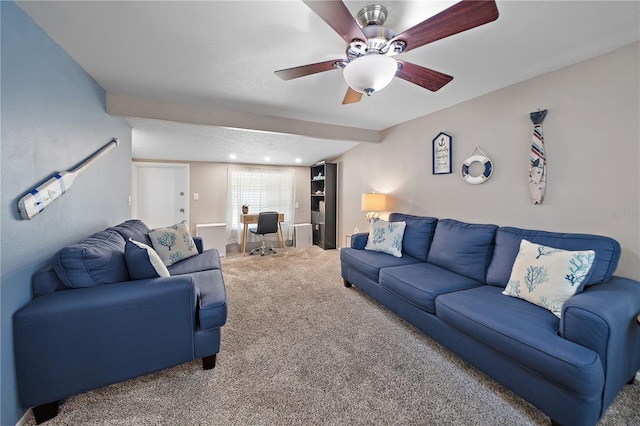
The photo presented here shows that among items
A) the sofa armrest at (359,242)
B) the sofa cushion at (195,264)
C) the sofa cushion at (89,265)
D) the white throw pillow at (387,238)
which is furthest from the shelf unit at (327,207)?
the sofa cushion at (89,265)

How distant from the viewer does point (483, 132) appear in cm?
251

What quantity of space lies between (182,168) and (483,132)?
509cm

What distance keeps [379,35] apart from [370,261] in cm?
201

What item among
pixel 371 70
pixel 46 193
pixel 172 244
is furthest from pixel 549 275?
pixel 172 244

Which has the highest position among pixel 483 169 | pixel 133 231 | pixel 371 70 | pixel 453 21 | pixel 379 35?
pixel 379 35

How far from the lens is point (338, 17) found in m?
1.12

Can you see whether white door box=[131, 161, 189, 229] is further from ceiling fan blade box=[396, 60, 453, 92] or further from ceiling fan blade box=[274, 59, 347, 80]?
ceiling fan blade box=[396, 60, 453, 92]

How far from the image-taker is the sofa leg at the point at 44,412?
1.26 m

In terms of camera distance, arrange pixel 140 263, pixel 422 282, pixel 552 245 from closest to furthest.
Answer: pixel 140 263 → pixel 552 245 → pixel 422 282

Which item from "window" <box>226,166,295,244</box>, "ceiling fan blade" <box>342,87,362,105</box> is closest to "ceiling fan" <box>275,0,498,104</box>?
"ceiling fan blade" <box>342,87,362,105</box>

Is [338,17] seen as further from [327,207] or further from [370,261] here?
[327,207]

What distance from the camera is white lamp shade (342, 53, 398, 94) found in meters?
1.25

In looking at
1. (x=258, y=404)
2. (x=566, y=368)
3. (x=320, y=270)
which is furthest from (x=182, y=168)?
(x=566, y=368)

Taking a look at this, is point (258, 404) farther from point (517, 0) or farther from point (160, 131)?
point (160, 131)
